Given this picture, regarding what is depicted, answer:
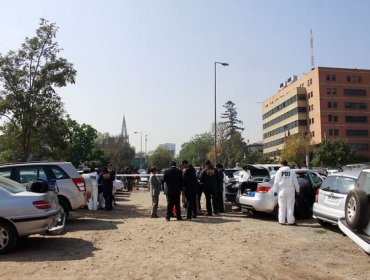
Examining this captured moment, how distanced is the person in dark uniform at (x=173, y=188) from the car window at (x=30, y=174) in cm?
365

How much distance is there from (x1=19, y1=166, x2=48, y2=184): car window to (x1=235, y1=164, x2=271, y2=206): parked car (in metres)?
6.26

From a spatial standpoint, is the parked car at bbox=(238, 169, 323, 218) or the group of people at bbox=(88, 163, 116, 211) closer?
the parked car at bbox=(238, 169, 323, 218)

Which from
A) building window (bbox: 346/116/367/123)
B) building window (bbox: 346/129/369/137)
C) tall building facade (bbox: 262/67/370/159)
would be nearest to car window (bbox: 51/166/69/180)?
tall building facade (bbox: 262/67/370/159)

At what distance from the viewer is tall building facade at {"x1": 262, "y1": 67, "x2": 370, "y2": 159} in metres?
89.4

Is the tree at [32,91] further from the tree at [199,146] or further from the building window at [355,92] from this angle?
the tree at [199,146]

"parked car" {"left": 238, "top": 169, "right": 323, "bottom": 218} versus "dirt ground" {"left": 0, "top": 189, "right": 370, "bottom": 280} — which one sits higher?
"parked car" {"left": 238, "top": 169, "right": 323, "bottom": 218}

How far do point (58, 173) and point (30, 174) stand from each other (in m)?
0.81

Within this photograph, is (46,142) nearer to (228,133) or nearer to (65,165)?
(65,165)

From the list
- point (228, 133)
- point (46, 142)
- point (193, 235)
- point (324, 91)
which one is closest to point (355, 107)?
point (324, 91)

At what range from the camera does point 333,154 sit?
7262cm

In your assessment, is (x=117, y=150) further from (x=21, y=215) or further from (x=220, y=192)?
(x=21, y=215)

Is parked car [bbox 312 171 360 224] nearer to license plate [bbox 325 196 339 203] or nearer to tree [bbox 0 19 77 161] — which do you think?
license plate [bbox 325 196 339 203]

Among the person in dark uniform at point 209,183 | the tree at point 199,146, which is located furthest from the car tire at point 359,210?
the tree at point 199,146

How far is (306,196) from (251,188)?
1.78 m
